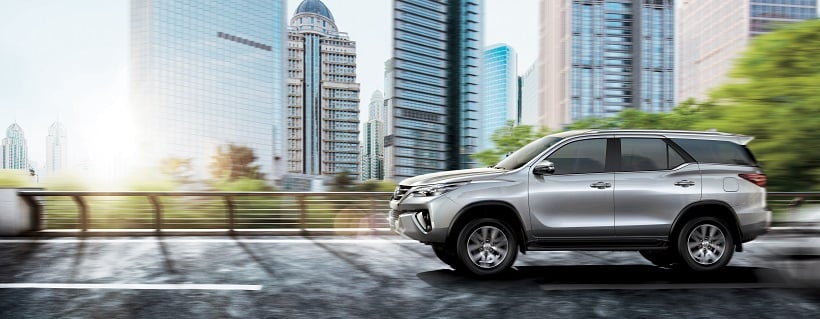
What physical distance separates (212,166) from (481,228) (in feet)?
175

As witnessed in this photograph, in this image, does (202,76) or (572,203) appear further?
Answer: (202,76)

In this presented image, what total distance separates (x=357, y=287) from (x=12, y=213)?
26.7 ft

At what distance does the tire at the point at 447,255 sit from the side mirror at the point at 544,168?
1396mm

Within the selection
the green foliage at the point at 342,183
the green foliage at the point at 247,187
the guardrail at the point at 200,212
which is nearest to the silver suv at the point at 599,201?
the guardrail at the point at 200,212

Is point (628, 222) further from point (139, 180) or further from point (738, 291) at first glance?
point (139, 180)

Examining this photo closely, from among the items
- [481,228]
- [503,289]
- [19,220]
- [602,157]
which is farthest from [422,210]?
[19,220]

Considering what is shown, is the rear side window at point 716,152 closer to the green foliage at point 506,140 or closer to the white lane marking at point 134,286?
the white lane marking at point 134,286

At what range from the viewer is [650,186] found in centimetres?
746

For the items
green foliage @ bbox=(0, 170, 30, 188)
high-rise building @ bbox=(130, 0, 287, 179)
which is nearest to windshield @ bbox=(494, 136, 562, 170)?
green foliage @ bbox=(0, 170, 30, 188)

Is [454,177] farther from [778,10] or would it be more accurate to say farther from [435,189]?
[778,10]

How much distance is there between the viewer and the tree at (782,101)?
23.6 m

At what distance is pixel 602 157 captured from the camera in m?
7.54

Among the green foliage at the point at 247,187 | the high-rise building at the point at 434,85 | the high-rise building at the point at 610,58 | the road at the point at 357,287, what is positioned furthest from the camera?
the high-rise building at the point at 610,58

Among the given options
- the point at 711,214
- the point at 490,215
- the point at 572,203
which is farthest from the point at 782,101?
the point at 490,215
